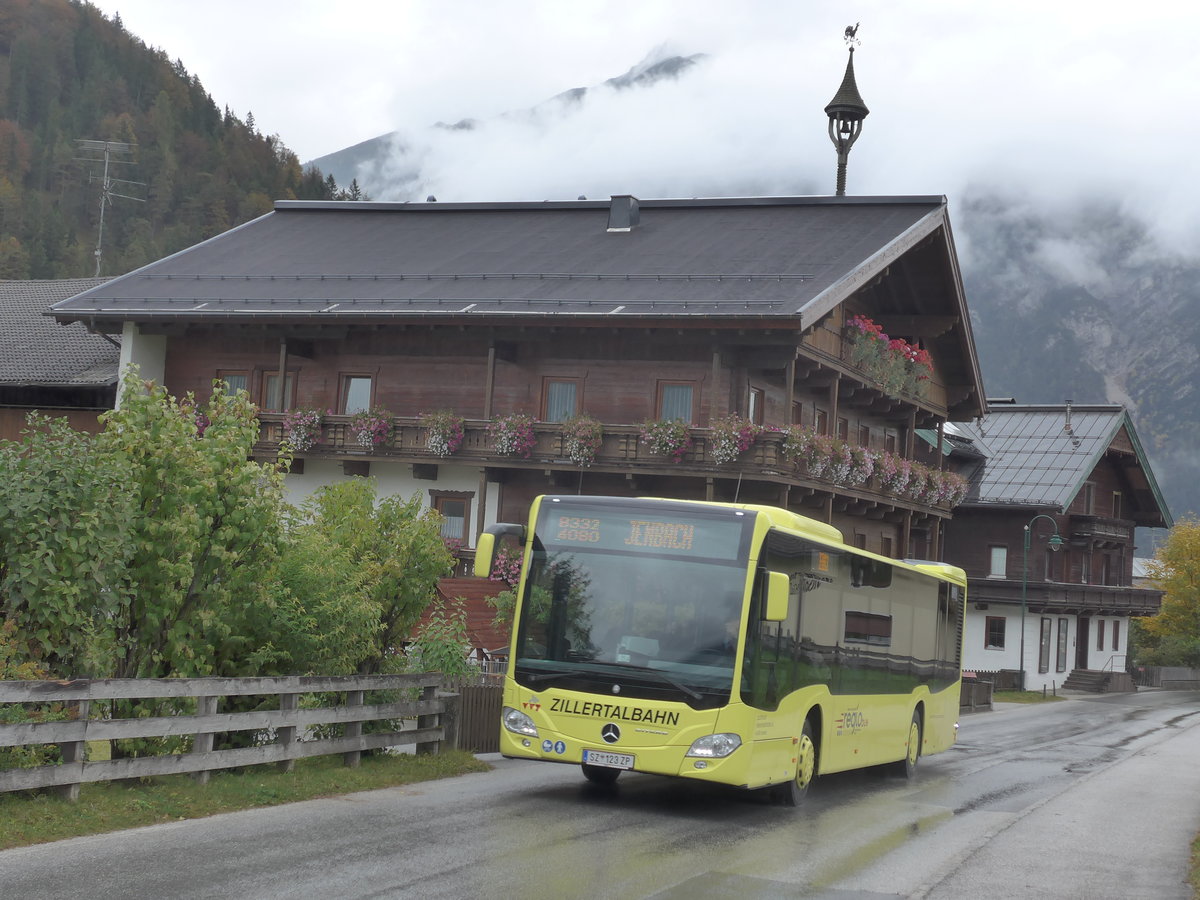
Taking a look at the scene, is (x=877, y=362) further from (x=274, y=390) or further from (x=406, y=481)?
(x=274, y=390)

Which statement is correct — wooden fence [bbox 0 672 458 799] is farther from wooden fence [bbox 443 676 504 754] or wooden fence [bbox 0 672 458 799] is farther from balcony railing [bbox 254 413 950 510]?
balcony railing [bbox 254 413 950 510]

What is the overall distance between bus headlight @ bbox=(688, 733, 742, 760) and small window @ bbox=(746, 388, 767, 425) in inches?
762

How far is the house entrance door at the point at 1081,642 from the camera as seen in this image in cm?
6712

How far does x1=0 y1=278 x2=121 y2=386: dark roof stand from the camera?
3709 cm

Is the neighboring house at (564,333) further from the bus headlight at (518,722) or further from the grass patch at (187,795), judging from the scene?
the bus headlight at (518,722)

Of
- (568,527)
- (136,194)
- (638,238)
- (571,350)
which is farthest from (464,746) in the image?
(136,194)

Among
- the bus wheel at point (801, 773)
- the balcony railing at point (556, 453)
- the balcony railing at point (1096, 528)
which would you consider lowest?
the bus wheel at point (801, 773)

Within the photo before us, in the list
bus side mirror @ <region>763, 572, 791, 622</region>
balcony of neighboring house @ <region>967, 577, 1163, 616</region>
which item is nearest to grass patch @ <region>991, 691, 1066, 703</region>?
balcony of neighboring house @ <region>967, 577, 1163, 616</region>

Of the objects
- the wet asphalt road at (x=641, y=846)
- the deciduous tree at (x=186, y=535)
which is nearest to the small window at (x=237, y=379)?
the wet asphalt road at (x=641, y=846)

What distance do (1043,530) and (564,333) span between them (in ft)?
115

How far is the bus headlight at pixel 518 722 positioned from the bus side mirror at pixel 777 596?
2.54 m

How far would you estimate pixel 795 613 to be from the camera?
49.3 ft

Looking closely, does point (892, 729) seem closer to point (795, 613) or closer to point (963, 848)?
point (795, 613)

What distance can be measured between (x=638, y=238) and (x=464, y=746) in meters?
21.5
